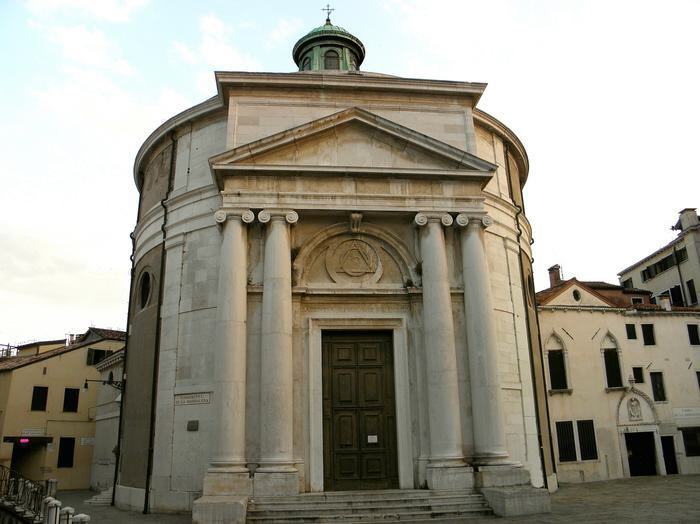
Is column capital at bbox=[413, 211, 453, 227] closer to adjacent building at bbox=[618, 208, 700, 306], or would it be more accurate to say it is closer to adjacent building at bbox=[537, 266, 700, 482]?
adjacent building at bbox=[537, 266, 700, 482]

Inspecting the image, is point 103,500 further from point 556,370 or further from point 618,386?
point 618,386

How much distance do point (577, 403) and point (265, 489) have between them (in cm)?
1758

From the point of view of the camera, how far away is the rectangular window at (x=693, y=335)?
99.1ft

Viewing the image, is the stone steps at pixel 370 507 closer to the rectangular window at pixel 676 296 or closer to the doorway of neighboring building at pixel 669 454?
the doorway of neighboring building at pixel 669 454

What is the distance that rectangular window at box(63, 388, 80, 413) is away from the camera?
35.5 m

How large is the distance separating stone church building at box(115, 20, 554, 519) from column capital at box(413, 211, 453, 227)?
4cm

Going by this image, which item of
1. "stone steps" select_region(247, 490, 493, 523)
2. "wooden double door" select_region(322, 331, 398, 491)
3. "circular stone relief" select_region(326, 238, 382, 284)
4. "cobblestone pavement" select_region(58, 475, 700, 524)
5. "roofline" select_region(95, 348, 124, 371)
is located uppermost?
"circular stone relief" select_region(326, 238, 382, 284)

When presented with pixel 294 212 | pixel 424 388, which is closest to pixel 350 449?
pixel 424 388

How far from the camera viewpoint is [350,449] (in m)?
15.6

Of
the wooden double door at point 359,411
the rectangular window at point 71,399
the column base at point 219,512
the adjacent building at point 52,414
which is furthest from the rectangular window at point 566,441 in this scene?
the rectangular window at point 71,399

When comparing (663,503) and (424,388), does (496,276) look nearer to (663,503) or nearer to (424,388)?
(424,388)

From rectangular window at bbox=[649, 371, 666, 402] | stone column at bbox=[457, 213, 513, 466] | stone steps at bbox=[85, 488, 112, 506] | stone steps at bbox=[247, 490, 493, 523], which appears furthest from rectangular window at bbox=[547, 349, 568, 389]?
stone steps at bbox=[85, 488, 112, 506]

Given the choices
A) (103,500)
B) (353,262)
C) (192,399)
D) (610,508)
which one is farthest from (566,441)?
(103,500)

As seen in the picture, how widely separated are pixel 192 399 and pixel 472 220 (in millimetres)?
9055
